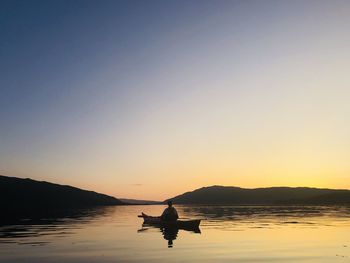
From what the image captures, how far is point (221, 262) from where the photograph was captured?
947 inches

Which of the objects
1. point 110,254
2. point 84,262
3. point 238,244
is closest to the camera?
point 84,262

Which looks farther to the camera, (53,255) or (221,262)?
(53,255)

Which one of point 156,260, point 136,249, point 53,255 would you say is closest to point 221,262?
point 156,260

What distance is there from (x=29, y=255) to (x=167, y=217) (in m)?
26.9

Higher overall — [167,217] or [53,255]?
[167,217]

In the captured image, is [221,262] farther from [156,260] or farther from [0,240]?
[0,240]

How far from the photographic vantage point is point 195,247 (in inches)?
1252

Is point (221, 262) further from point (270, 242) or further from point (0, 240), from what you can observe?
point (0, 240)

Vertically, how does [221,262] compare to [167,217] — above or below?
below

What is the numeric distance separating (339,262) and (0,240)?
2740cm

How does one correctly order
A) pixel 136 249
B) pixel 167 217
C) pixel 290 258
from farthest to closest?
pixel 167 217
pixel 136 249
pixel 290 258

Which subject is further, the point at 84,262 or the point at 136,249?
the point at 136,249

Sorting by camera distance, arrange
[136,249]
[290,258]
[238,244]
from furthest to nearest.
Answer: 1. [238,244]
2. [136,249]
3. [290,258]

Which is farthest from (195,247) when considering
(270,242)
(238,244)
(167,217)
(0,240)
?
(167,217)
